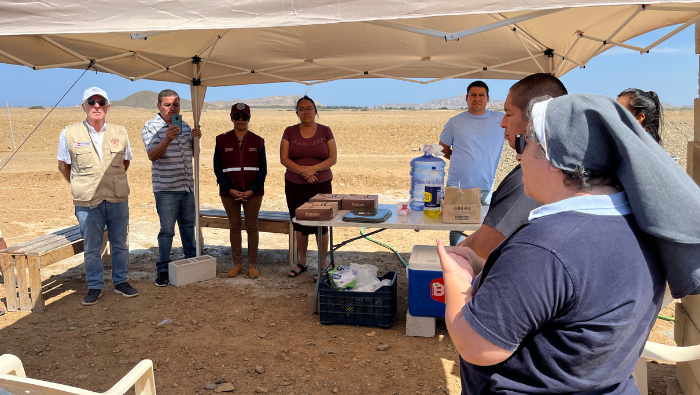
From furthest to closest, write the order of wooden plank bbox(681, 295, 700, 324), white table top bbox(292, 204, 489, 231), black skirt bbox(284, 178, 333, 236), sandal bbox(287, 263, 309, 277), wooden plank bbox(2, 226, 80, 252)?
sandal bbox(287, 263, 309, 277), black skirt bbox(284, 178, 333, 236), wooden plank bbox(2, 226, 80, 252), white table top bbox(292, 204, 489, 231), wooden plank bbox(681, 295, 700, 324)

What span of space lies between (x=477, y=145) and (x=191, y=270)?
3208mm

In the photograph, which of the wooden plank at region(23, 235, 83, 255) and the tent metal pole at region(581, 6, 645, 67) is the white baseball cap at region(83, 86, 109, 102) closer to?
the wooden plank at region(23, 235, 83, 255)

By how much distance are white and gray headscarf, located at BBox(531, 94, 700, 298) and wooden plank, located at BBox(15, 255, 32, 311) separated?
16.3ft

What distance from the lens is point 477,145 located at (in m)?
5.17

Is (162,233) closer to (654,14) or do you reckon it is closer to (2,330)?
(2,330)

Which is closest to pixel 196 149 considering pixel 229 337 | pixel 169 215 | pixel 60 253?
pixel 169 215

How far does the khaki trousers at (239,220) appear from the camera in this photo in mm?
5668

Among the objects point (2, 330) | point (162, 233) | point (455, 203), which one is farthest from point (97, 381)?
point (455, 203)

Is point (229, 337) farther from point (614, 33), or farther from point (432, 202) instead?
point (614, 33)

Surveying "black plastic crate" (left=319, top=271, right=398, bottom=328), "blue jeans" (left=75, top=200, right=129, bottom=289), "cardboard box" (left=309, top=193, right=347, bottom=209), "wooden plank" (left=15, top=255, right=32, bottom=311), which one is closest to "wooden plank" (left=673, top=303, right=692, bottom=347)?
"black plastic crate" (left=319, top=271, right=398, bottom=328)

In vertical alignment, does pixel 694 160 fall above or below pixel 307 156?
above

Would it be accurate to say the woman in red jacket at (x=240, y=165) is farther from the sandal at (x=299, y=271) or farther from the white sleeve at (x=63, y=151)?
the white sleeve at (x=63, y=151)

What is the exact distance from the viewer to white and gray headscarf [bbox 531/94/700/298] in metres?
1.12

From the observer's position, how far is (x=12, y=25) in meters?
2.38
